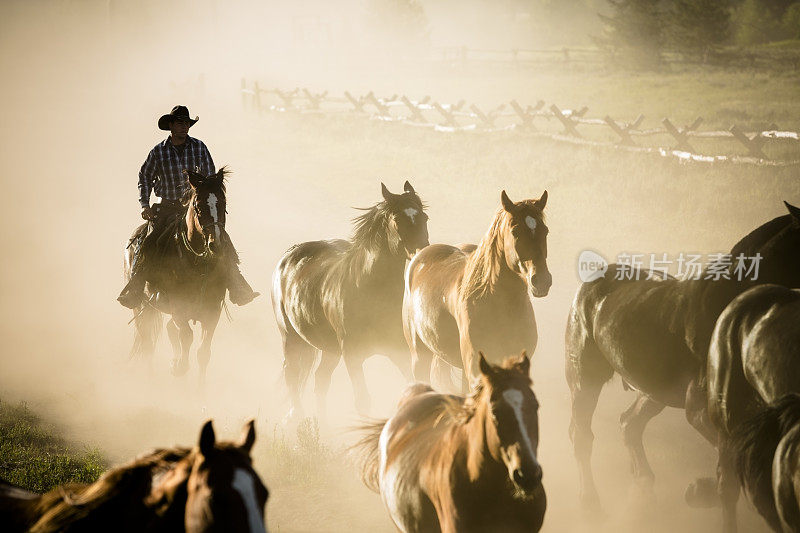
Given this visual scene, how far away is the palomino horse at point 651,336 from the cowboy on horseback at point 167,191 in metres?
4.89

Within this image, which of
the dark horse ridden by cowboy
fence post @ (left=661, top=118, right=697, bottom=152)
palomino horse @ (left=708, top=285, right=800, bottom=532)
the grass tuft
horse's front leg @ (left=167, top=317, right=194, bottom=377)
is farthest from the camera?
fence post @ (left=661, top=118, right=697, bottom=152)

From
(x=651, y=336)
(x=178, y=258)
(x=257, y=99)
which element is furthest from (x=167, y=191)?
(x=257, y=99)

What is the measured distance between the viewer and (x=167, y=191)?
34.8ft

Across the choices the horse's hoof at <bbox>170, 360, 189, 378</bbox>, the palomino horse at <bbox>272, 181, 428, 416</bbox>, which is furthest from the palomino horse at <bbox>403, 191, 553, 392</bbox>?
the horse's hoof at <bbox>170, 360, 189, 378</bbox>

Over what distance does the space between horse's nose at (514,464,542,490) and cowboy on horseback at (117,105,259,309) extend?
23.0ft

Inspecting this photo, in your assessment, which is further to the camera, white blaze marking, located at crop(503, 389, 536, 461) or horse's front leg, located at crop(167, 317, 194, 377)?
horse's front leg, located at crop(167, 317, 194, 377)

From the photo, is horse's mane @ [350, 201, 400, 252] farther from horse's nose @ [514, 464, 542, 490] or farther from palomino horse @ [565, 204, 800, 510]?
horse's nose @ [514, 464, 542, 490]

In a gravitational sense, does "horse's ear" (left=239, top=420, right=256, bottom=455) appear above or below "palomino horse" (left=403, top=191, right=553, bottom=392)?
below

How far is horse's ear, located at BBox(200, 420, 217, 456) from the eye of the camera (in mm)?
2807

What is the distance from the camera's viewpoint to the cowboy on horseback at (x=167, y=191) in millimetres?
10266

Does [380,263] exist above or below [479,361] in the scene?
above

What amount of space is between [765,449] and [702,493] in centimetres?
225

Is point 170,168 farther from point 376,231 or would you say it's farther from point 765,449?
point 765,449

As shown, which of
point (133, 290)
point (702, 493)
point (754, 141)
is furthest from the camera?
point (754, 141)
